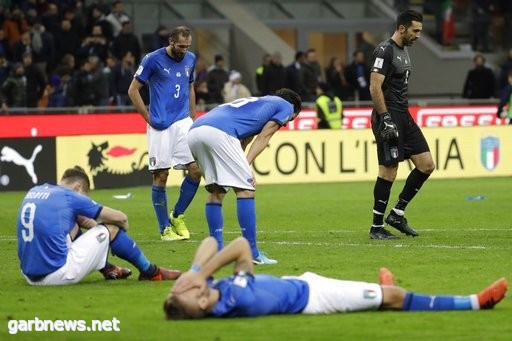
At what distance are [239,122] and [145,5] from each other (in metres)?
23.9

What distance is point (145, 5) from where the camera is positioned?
1431 inches

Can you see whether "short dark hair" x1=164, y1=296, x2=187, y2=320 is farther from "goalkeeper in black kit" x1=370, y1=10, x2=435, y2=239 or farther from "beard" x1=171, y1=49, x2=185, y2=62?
"beard" x1=171, y1=49, x2=185, y2=62

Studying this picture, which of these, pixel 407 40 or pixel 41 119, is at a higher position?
pixel 407 40

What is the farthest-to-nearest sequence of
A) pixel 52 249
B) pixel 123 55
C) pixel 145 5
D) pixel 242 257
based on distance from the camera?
pixel 145 5 → pixel 123 55 → pixel 52 249 → pixel 242 257

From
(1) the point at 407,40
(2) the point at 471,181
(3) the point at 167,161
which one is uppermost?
(1) the point at 407,40

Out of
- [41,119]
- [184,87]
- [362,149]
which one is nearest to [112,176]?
[41,119]

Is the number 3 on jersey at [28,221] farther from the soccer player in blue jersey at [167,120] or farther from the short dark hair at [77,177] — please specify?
the soccer player in blue jersey at [167,120]

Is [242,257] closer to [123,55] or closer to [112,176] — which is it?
[112,176]

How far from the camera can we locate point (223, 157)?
41.8ft

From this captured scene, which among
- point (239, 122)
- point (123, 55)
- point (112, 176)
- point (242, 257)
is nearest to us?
point (242, 257)

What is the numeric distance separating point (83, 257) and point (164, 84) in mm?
4870

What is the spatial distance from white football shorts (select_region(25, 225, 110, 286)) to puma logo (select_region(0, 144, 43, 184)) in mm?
13288

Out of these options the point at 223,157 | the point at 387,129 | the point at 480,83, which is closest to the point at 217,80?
the point at 480,83

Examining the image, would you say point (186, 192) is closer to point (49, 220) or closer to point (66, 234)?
point (66, 234)
